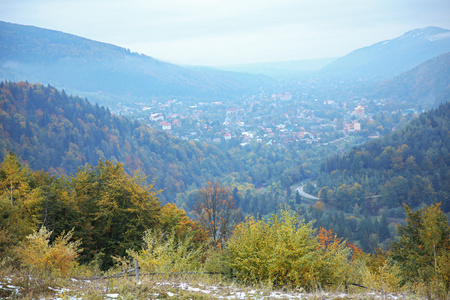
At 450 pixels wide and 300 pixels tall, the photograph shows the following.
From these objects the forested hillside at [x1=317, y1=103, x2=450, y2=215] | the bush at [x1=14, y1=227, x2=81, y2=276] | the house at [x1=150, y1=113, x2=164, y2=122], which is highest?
the house at [x1=150, y1=113, x2=164, y2=122]

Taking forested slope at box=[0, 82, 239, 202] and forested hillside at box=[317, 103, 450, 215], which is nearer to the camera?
forested hillside at box=[317, 103, 450, 215]

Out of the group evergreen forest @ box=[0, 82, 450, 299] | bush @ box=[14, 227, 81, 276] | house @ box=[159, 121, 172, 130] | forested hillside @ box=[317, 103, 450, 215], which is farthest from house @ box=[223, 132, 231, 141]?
bush @ box=[14, 227, 81, 276]

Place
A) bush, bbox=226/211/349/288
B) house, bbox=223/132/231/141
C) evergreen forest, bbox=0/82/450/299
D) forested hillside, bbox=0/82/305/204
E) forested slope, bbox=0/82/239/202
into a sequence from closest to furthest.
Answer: bush, bbox=226/211/349/288
evergreen forest, bbox=0/82/450/299
forested slope, bbox=0/82/239/202
forested hillside, bbox=0/82/305/204
house, bbox=223/132/231/141

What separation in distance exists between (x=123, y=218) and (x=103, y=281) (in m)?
9.04

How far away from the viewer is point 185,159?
11238 centimetres

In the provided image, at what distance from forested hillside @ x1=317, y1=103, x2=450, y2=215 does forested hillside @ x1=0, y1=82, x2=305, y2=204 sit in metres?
16.9

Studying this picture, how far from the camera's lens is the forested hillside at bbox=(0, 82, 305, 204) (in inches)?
3418

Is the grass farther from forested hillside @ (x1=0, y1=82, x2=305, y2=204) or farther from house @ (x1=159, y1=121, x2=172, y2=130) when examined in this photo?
house @ (x1=159, y1=121, x2=172, y2=130)

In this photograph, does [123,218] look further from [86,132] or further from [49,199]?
[86,132]

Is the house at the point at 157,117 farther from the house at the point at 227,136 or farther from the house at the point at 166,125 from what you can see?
the house at the point at 227,136

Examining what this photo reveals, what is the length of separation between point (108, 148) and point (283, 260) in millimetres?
104657

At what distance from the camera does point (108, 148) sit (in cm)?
10531

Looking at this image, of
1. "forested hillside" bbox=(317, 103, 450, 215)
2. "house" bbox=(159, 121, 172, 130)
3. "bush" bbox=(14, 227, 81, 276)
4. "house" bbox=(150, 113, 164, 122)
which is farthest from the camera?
"house" bbox=(150, 113, 164, 122)

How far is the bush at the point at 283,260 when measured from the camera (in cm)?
866
